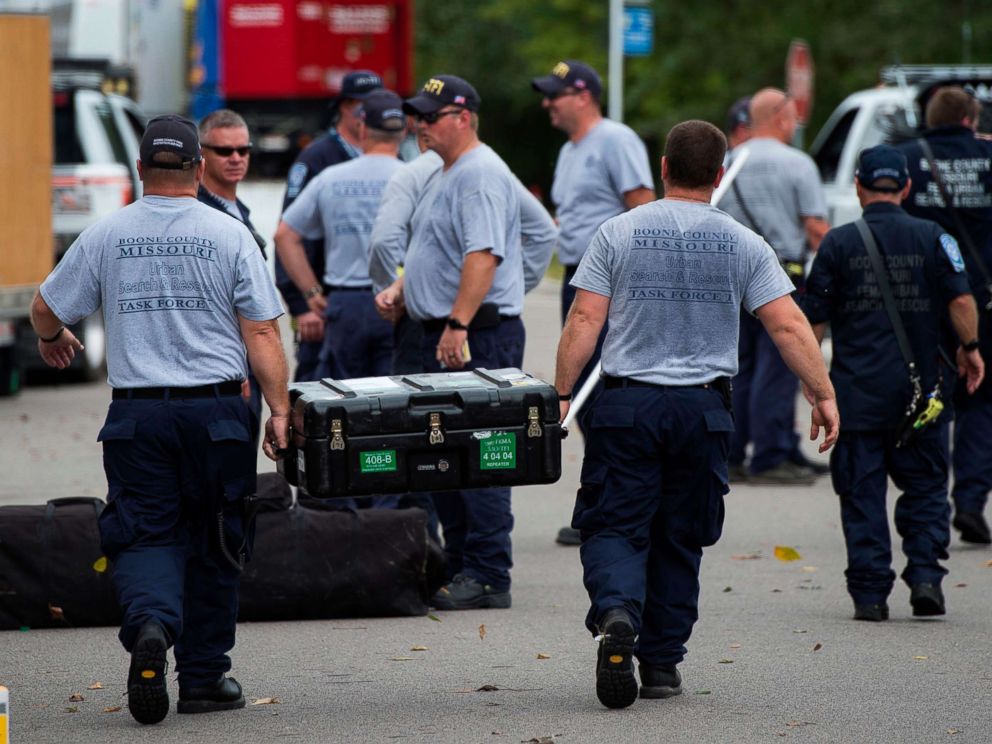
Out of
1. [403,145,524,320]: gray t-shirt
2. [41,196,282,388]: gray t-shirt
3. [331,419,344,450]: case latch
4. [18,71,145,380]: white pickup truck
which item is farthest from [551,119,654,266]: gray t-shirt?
[18,71,145,380]: white pickup truck

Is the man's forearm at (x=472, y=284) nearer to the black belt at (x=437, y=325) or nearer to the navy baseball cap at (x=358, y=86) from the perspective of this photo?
the black belt at (x=437, y=325)

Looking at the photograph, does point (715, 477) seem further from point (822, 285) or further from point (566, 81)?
point (566, 81)

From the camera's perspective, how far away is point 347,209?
9312mm

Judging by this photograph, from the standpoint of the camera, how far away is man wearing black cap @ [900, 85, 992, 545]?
938 centimetres

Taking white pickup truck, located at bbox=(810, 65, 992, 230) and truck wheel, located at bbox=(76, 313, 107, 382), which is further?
truck wheel, located at bbox=(76, 313, 107, 382)

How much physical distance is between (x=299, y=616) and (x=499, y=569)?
2.91ft

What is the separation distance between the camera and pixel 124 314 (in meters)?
6.07

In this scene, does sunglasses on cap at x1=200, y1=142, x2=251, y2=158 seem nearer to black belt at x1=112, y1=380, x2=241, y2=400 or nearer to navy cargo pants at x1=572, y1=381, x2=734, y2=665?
black belt at x1=112, y1=380, x2=241, y2=400

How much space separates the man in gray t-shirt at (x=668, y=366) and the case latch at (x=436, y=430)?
1.62 feet

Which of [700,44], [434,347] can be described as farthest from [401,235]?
[700,44]

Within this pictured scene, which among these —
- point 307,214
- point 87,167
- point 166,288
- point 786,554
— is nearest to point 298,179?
point 307,214

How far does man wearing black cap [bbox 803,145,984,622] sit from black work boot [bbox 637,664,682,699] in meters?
1.56

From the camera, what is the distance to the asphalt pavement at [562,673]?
597 cm

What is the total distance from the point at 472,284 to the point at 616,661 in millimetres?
2168
